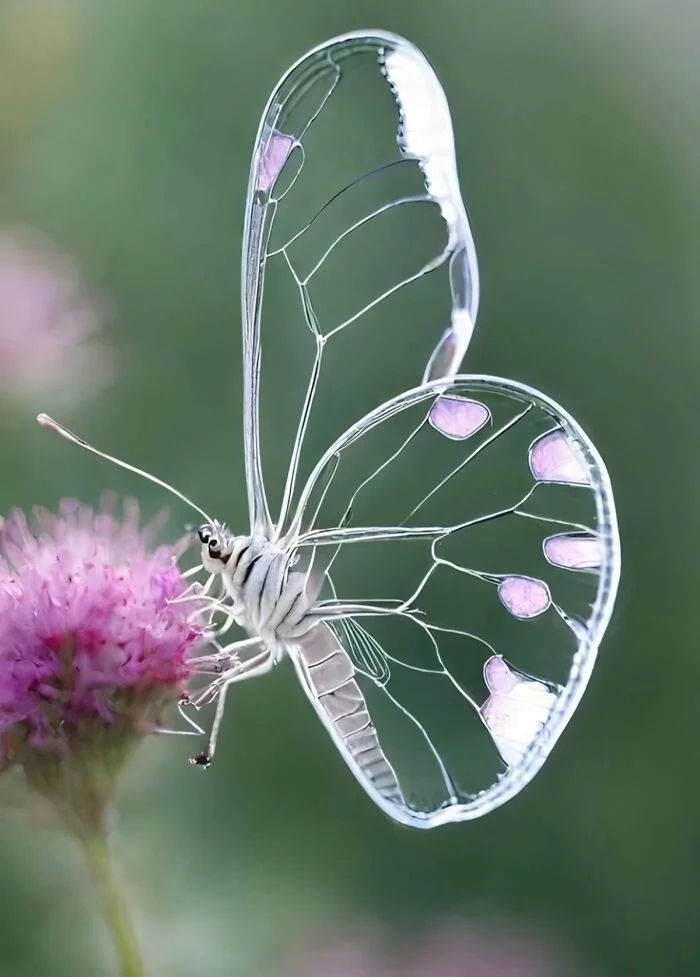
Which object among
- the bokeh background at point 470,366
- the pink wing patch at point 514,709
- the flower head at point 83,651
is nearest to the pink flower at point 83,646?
the flower head at point 83,651

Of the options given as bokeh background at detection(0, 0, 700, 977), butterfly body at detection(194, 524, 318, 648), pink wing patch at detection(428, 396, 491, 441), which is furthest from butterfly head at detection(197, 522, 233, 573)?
bokeh background at detection(0, 0, 700, 977)

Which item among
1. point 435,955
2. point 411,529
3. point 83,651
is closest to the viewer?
point 83,651

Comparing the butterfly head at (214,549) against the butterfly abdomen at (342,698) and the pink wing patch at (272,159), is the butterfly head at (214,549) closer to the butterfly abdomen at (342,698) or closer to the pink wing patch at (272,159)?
the butterfly abdomen at (342,698)

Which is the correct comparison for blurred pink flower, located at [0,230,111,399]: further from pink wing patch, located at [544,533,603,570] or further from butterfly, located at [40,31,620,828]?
pink wing patch, located at [544,533,603,570]

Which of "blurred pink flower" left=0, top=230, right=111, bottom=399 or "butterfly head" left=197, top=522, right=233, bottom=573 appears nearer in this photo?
"butterfly head" left=197, top=522, right=233, bottom=573

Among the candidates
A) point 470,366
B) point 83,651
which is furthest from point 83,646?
point 470,366

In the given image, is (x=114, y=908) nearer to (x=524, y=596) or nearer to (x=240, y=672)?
(x=240, y=672)

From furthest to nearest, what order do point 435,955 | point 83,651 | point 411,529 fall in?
point 435,955 → point 411,529 → point 83,651
